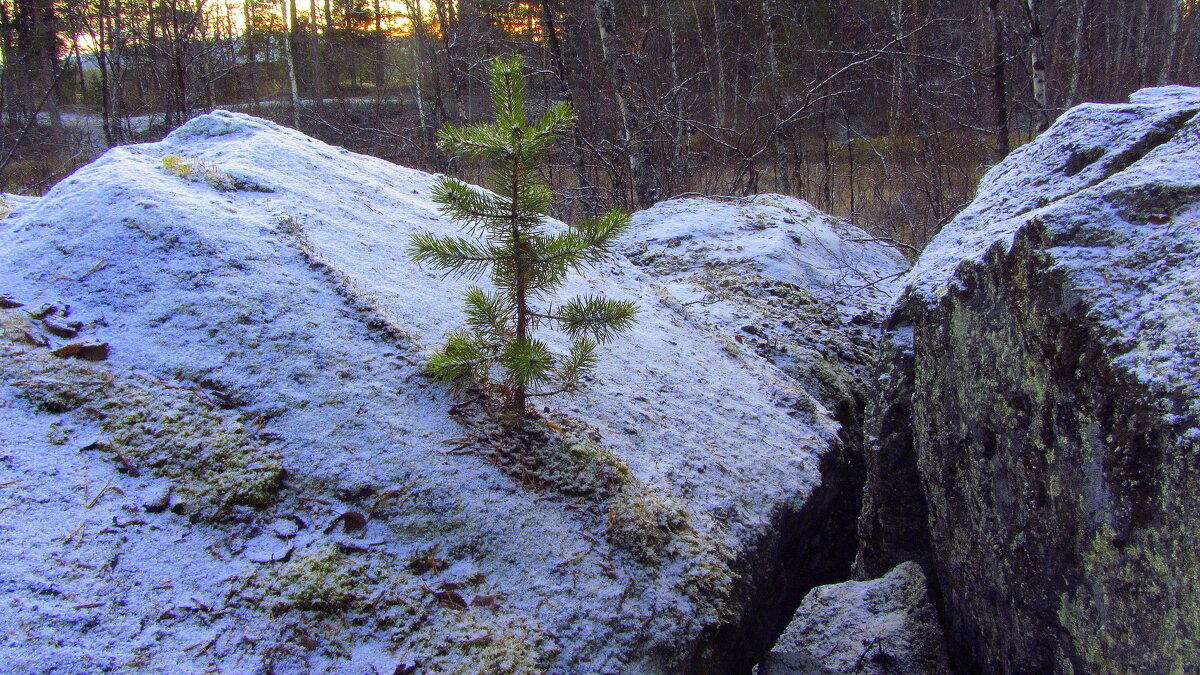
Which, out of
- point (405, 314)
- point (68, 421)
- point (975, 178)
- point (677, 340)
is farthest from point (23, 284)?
point (975, 178)

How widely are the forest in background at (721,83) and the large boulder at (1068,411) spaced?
2.61 m

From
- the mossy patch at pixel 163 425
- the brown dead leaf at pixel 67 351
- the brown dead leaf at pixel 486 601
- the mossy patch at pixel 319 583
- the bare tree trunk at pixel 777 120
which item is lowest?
the brown dead leaf at pixel 486 601

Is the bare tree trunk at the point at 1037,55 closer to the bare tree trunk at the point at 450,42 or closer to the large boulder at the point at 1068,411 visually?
the large boulder at the point at 1068,411

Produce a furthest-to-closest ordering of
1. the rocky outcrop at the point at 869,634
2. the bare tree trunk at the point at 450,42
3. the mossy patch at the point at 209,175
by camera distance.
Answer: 1. the bare tree trunk at the point at 450,42
2. the mossy patch at the point at 209,175
3. the rocky outcrop at the point at 869,634

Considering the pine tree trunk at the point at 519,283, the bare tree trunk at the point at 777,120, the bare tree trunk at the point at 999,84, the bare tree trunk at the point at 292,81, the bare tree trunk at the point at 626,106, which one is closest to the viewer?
the pine tree trunk at the point at 519,283

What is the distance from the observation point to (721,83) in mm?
12906

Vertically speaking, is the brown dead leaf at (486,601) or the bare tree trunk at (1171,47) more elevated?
the bare tree trunk at (1171,47)

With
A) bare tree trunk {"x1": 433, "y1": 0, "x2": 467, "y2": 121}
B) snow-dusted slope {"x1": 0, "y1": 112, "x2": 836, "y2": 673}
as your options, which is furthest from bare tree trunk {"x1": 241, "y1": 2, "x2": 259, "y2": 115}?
snow-dusted slope {"x1": 0, "y1": 112, "x2": 836, "y2": 673}

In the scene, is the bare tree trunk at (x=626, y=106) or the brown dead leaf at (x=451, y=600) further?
the bare tree trunk at (x=626, y=106)

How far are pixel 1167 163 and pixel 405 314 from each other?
2730mm

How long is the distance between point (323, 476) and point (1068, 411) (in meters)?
2.19

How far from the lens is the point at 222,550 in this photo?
1.81m

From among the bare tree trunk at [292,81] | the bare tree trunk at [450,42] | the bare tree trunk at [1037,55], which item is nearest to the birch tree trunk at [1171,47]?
the bare tree trunk at [1037,55]

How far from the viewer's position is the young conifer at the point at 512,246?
2.21 m
